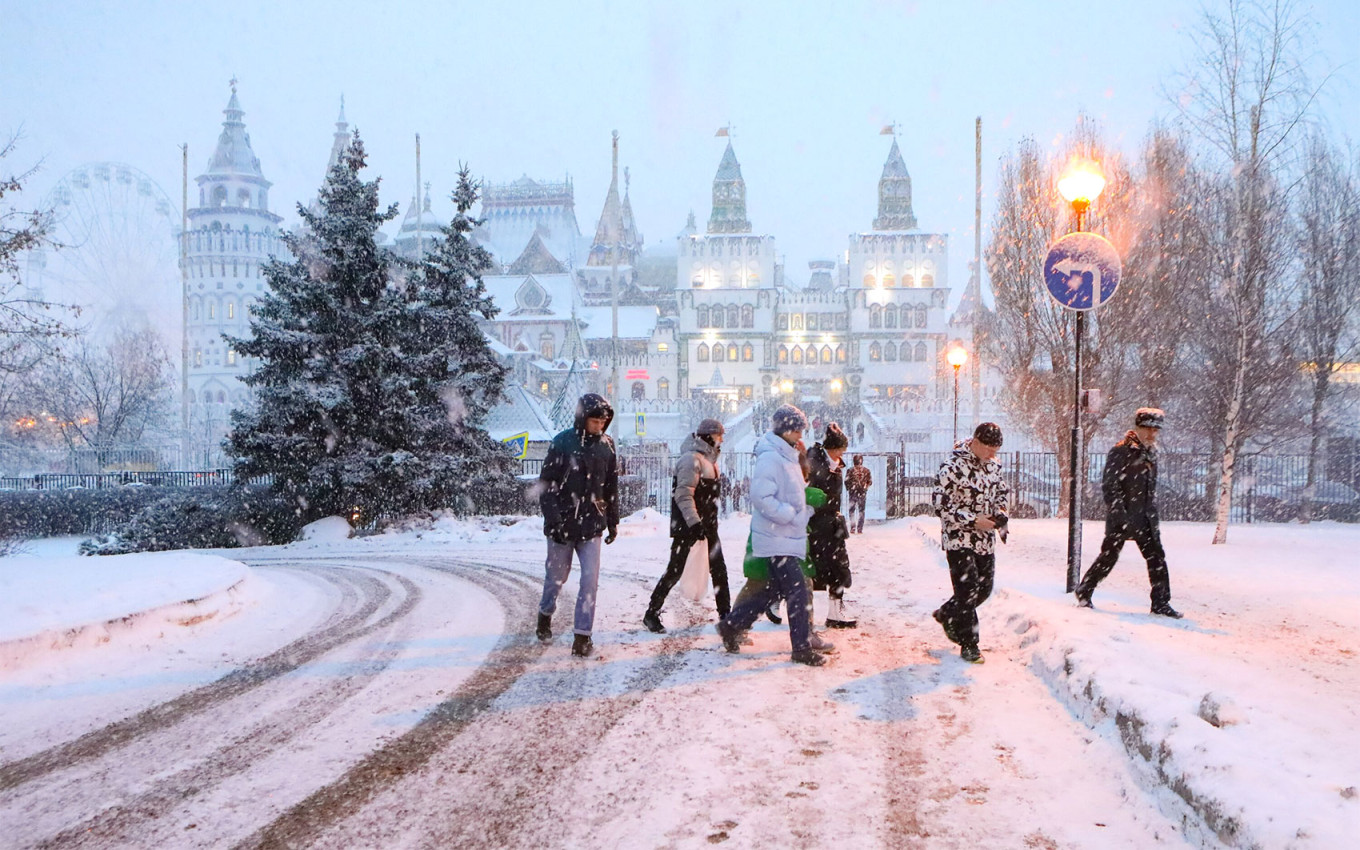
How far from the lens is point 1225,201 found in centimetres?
1708

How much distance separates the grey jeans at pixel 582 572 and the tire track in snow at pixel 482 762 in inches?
14.0

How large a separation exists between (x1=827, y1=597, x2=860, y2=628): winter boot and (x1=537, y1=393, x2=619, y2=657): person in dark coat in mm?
2324

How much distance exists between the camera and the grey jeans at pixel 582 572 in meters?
6.98

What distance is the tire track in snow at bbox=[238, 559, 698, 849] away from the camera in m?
3.79

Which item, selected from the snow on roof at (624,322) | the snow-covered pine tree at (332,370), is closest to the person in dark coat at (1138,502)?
the snow-covered pine tree at (332,370)

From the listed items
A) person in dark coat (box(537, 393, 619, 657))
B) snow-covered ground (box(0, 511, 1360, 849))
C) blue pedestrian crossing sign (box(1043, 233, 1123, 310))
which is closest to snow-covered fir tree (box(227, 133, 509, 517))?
snow-covered ground (box(0, 511, 1360, 849))

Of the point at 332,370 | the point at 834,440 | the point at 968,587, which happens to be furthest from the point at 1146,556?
the point at 332,370

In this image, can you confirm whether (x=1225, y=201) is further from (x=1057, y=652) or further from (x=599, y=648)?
(x=599, y=648)

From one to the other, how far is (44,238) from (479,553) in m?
8.21

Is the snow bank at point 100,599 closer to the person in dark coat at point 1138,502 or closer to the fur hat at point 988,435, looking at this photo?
the fur hat at point 988,435

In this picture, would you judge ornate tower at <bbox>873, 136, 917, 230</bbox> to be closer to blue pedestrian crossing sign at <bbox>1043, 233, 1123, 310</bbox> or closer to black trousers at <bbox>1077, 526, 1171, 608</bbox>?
blue pedestrian crossing sign at <bbox>1043, 233, 1123, 310</bbox>

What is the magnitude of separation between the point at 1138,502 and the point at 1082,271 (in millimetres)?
2666

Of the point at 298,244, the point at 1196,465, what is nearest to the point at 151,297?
the point at 298,244

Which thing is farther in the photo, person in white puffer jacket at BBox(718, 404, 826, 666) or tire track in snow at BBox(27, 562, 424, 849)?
person in white puffer jacket at BBox(718, 404, 826, 666)
